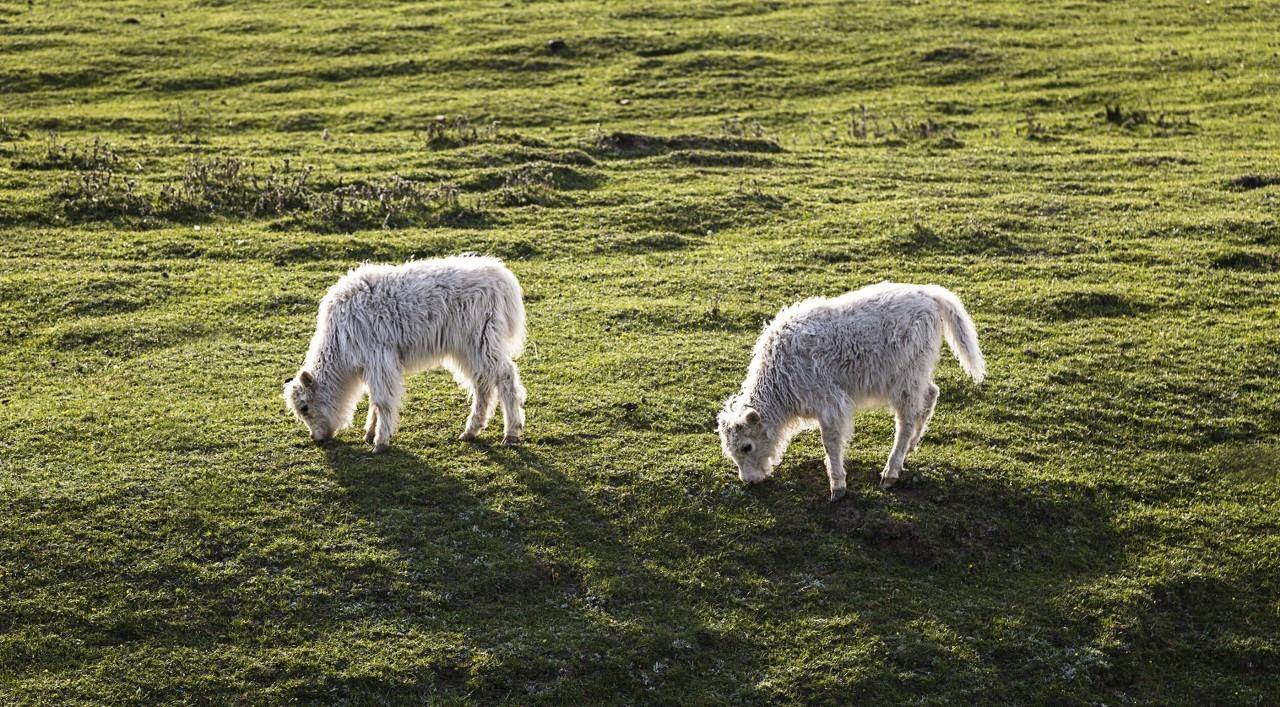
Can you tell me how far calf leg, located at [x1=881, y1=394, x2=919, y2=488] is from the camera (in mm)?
14320

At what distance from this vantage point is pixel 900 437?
14.4m

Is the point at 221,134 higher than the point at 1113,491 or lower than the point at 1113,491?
higher

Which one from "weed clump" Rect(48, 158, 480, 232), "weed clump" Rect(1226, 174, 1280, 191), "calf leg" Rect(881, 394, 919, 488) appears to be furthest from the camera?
"weed clump" Rect(1226, 174, 1280, 191)

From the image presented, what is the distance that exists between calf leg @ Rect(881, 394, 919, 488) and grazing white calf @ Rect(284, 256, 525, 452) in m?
5.01

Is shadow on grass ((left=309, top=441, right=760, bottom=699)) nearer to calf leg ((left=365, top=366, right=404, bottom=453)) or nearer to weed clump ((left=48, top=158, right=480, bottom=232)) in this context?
calf leg ((left=365, top=366, right=404, bottom=453))

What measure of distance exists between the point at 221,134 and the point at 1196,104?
29.9m

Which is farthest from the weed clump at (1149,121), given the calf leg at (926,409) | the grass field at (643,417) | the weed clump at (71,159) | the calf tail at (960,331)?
the weed clump at (71,159)

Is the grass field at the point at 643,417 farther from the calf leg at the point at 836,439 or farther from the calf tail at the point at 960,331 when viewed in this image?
the calf tail at the point at 960,331

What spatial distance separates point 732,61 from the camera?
1697 inches

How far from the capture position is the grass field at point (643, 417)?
12445 mm

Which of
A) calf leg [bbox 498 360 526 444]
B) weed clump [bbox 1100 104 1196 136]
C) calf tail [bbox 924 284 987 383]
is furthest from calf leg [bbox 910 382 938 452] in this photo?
weed clump [bbox 1100 104 1196 136]

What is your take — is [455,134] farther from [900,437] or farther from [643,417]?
[900,437]

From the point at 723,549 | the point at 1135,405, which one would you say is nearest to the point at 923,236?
the point at 1135,405

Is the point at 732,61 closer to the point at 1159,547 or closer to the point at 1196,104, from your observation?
the point at 1196,104
